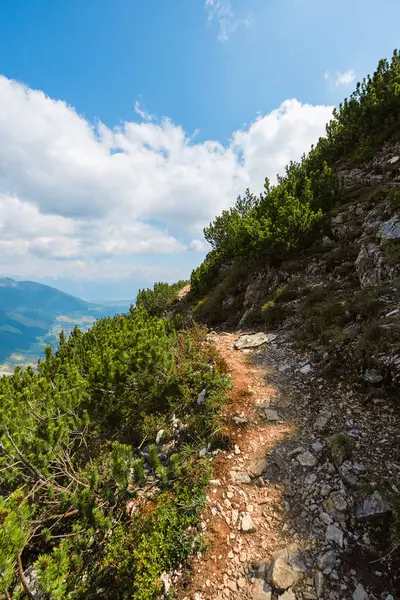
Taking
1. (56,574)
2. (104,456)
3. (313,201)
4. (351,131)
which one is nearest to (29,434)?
(104,456)

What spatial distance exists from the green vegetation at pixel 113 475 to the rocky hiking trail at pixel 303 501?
593 mm

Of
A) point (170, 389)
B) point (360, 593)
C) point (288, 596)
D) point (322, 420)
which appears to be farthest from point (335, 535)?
point (170, 389)

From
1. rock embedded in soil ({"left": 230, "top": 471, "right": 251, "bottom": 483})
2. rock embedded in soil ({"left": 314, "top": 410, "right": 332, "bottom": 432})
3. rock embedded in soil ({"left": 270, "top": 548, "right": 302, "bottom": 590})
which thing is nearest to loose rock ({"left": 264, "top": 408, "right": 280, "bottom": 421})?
rock embedded in soil ({"left": 314, "top": 410, "right": 332, "bottom": 432})

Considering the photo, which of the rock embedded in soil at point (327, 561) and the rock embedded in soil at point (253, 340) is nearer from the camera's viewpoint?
Answer: the rock embedded in soil at point (327, 561)

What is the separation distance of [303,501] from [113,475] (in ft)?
→ 13.3

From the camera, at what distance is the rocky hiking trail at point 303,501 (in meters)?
4.32

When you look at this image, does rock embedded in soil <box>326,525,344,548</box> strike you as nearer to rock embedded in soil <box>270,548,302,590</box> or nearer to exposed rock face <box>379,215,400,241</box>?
rock embedded in soil <box>270,548,302,590</box>

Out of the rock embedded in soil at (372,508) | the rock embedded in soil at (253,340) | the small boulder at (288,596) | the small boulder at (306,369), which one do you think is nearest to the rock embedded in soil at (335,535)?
the rock embedded in soil at (372,508)

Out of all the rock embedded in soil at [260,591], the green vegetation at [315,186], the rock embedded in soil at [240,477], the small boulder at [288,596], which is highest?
the green vegetation at [315,186]

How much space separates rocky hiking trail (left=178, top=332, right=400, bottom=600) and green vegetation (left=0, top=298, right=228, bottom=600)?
1.95 feet

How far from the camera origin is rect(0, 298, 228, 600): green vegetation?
471cm

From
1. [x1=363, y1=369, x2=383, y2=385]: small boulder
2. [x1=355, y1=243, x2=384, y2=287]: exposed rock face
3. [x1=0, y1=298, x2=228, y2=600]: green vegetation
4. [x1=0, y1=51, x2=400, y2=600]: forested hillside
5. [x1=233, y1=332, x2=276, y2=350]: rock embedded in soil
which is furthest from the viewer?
[x1=233, y1=332, x2=276, y2=350]: rock embedded in soil

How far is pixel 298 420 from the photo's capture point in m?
7.56

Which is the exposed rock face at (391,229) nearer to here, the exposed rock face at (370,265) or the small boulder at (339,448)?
the exposed rock face at (370,265)
